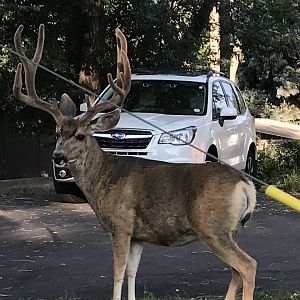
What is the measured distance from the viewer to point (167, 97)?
1256cm

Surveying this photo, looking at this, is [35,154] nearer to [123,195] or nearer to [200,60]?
[200,60]

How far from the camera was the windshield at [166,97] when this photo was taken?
40.3 ft

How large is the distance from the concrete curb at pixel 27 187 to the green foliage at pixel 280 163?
4.91 metres

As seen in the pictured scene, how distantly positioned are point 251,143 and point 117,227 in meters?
8.83

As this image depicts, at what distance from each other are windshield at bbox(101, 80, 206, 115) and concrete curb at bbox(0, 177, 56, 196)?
11.9 feet

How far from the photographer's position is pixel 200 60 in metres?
18.4

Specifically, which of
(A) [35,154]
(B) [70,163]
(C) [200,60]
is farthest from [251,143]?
(B) [70,163]

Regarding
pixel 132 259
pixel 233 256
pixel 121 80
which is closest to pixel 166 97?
pixel 121 80

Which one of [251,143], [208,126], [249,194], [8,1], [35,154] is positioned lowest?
[35,154]

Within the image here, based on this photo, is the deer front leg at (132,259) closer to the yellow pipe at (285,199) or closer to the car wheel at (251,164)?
the yellow pipe at (285,199)

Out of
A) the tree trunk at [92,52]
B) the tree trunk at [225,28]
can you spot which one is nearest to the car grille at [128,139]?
the tree trunk at [92,52]

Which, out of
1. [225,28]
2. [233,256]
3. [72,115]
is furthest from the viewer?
[225,28]

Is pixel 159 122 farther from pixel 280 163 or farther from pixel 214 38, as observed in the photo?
pixel 214 38

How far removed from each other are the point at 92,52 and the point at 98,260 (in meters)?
7.86
